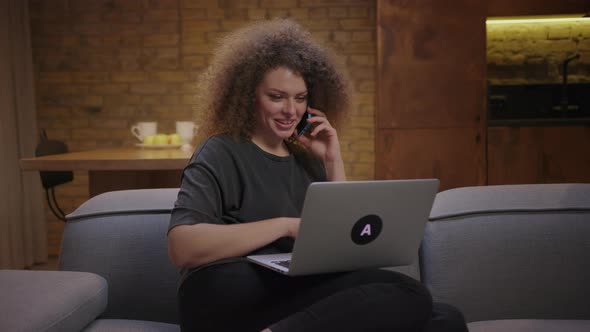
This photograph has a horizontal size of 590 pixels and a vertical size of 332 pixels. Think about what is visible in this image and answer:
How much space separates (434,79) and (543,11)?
858 millimetres

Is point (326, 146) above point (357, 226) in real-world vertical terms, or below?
above

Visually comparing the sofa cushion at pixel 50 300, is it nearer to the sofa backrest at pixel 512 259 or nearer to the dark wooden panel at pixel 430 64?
the sofa backrest at pixel 512 259

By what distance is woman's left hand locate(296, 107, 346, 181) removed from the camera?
82.0 inches

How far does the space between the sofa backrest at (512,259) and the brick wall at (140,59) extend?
3.32 m

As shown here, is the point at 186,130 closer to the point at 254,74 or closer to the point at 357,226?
the point at 254,74

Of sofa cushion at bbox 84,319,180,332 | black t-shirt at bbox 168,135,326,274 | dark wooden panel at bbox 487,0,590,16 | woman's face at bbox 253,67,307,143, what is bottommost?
sofa cushion at bbox 84,319,180,332

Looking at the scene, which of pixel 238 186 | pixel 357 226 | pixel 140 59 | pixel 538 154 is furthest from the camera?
pixel 140 59

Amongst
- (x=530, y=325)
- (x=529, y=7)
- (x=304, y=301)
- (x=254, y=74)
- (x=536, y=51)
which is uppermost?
(x=529, y=7)

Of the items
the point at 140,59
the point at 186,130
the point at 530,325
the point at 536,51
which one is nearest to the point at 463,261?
the point at 530,325

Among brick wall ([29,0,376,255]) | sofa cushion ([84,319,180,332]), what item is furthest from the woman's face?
brick wall ([29,0,376,255])

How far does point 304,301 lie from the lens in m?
1.63

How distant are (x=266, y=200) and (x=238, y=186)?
9cm

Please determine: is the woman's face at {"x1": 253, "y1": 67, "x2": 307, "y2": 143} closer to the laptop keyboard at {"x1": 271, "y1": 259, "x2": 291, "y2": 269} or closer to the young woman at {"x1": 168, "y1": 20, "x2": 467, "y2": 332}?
the young woman at {"x1": 168, "y1": 20, "x2": 467, "y2": 332}

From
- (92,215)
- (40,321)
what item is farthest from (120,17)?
(40,321)
